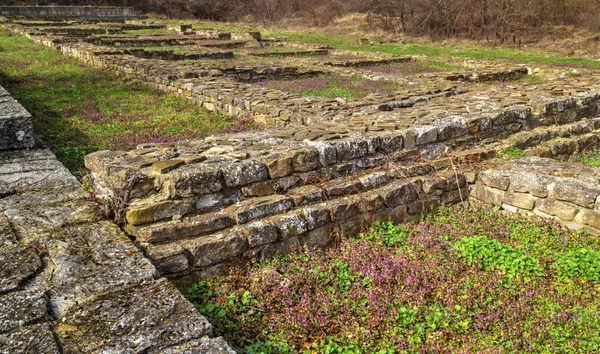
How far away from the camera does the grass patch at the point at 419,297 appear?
122 inches

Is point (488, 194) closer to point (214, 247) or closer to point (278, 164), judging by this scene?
point (278, 164)

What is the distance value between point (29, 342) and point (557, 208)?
423 cm

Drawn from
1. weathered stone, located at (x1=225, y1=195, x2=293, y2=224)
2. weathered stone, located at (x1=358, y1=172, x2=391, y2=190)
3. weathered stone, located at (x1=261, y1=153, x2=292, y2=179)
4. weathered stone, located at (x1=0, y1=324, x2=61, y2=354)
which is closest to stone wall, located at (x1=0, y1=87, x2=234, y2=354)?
weathered stone, located at (x1=0, y1=324, x2=61, y2=354)

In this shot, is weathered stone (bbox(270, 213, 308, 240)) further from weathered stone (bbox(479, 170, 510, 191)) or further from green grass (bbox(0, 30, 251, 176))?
green grass (bbox(0, 30, 251, 176))

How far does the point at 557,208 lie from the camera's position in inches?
179

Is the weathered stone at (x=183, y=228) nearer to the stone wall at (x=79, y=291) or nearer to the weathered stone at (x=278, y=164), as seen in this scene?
the stone wall at (x=79, y=291)

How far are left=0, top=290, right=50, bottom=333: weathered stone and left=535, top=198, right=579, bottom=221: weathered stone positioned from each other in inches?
162

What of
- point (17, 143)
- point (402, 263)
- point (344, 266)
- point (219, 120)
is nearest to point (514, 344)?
point (402, 263)

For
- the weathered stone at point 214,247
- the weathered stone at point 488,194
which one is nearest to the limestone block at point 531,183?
the weathered stone at point 488,194

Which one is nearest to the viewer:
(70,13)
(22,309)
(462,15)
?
(22,309)

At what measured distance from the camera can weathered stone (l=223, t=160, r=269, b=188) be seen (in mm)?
4051

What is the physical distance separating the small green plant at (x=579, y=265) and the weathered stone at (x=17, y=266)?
11.8 feet

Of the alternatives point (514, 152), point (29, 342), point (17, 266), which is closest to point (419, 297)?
point (29, 342)

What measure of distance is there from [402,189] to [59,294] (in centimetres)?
300
